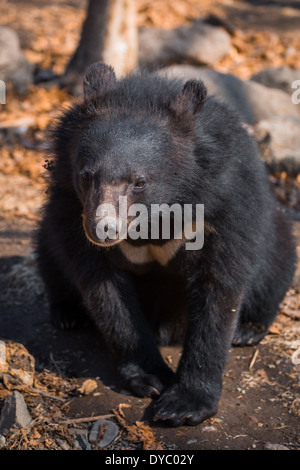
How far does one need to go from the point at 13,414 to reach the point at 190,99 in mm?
1911

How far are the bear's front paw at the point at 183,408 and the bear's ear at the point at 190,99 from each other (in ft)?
5.29

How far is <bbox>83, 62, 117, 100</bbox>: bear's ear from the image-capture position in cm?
340


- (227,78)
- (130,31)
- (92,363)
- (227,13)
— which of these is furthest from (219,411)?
(227,13)

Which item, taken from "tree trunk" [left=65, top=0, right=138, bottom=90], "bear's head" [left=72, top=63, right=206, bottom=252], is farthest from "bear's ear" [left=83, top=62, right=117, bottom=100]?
"tree trunk" [left=65, top=0, right=138, bottom=90]

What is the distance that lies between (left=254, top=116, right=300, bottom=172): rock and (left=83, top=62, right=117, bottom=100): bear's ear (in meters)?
3.96

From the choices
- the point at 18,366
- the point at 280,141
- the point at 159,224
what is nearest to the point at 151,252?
the point at 159,224

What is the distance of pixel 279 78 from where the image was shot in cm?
903

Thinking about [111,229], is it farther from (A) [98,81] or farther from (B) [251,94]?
(B) [251,94]

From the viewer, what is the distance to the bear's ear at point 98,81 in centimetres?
340

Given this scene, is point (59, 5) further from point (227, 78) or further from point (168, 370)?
point (168, 370)

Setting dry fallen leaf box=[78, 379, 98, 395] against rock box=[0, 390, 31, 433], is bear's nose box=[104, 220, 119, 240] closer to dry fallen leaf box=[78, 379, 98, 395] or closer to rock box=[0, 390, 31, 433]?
rock box=[0, 390, 31, 433]

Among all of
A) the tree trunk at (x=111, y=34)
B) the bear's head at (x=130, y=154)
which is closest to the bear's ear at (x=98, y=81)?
the bear's head at (x=130, y=154)

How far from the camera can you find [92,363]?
4223 mm
